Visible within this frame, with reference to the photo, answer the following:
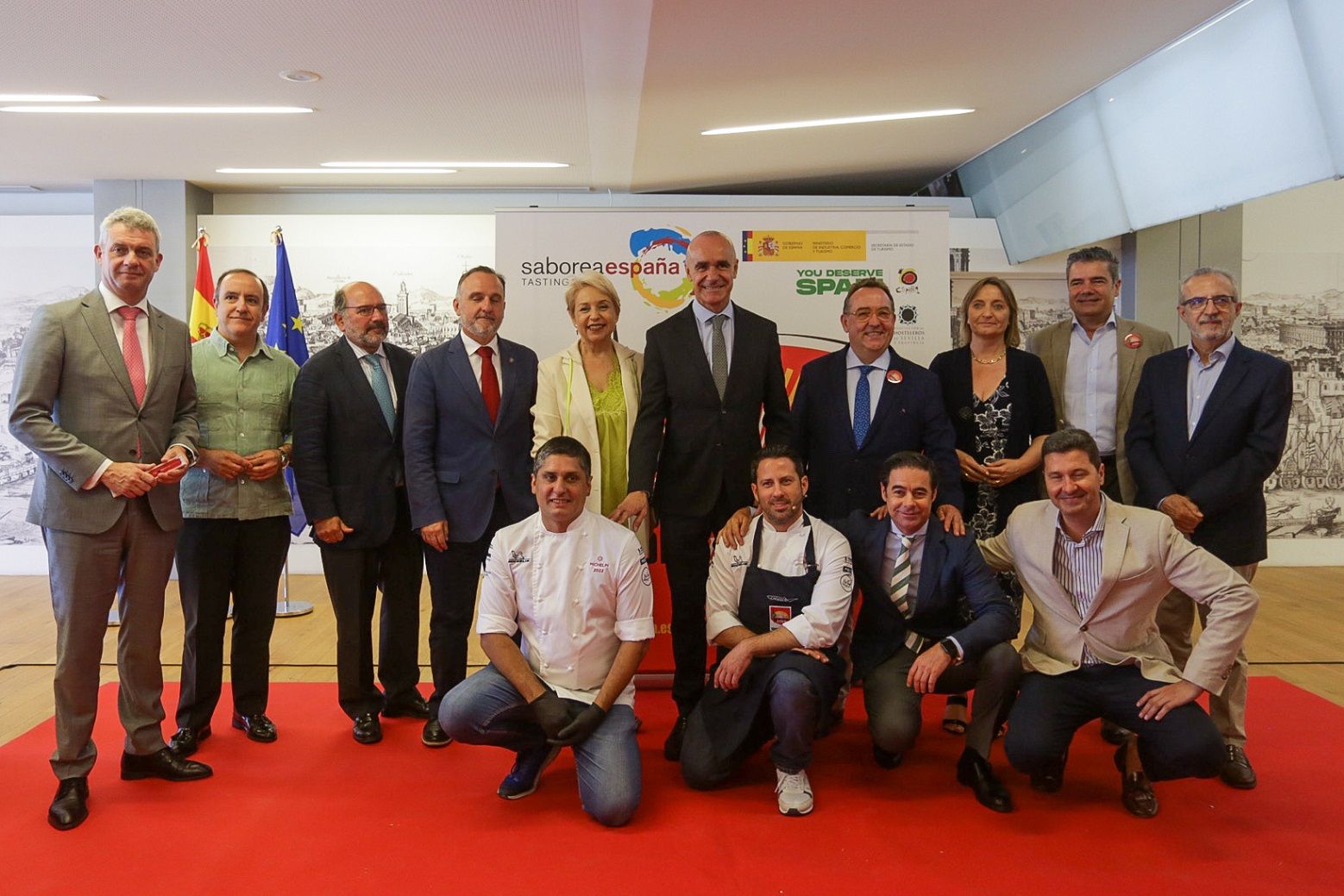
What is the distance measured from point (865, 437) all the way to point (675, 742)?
1.33m

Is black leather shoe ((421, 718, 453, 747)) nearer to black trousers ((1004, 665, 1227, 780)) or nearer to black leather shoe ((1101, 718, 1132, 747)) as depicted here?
black trousers ((1004, 665, 1227, 780))

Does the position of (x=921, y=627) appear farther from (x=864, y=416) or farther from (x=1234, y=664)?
(x=1234, y=664)

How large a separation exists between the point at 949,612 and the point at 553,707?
1.40 meters

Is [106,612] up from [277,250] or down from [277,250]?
down

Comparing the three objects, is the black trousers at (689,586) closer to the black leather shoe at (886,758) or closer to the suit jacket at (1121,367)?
the black leather shoe at (886,758)

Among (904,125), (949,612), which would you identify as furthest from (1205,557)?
(904,125)

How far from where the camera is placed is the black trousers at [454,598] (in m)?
3.68

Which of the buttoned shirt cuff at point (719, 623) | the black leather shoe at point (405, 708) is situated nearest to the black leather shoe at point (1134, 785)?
the buttoned shirt cuff at point (719, 623)

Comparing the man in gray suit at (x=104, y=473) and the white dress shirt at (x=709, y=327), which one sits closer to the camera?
the man in gray suit at (x=104, y=473)

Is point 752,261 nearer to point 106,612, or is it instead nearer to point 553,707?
point 553,707

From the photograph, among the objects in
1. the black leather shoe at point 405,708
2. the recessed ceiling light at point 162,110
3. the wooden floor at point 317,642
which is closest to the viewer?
the black leather shoe at point 405,708

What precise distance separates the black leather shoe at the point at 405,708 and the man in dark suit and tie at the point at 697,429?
1.10m

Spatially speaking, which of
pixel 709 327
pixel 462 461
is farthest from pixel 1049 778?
pixel 462 461

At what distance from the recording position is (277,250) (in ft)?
21.9
